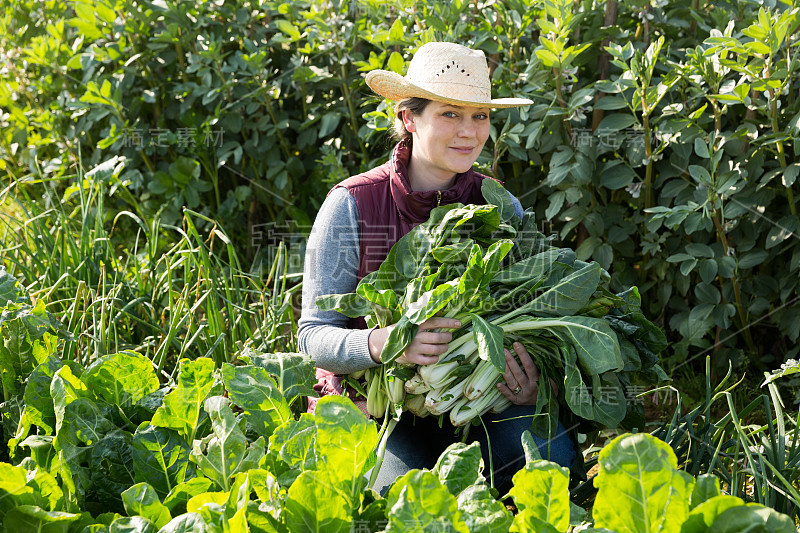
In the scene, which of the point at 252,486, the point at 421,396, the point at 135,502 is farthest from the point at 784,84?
the point at 135,502

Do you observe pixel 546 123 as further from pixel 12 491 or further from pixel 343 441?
pixel 12 491

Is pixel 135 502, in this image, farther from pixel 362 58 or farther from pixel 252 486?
pixel 362 58

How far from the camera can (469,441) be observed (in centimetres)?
200

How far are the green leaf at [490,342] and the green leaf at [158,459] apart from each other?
0.64 meters

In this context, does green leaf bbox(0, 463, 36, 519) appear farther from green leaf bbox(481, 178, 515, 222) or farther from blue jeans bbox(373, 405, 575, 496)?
green leaf bbox(481, 178, 515, 222)

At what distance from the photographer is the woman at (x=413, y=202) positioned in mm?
1946

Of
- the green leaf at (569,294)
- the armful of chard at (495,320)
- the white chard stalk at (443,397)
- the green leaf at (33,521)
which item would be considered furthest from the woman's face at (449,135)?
the green leaf at (33,521)

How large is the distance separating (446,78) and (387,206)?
0.38m

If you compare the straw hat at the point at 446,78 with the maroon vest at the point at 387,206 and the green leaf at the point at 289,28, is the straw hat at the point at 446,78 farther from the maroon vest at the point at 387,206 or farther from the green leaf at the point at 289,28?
the green leaf at the point at 289,28

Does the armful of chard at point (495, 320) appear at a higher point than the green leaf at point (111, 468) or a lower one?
higher

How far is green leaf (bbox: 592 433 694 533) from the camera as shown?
1.12m

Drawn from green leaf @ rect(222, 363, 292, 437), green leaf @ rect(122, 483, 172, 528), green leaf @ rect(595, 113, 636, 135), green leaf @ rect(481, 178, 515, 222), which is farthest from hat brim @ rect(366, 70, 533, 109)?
green leaf @ rect(122, 483, 172, 528)

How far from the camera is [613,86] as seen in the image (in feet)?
8.43

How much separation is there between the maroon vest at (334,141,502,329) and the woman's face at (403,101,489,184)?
8 centimetres
